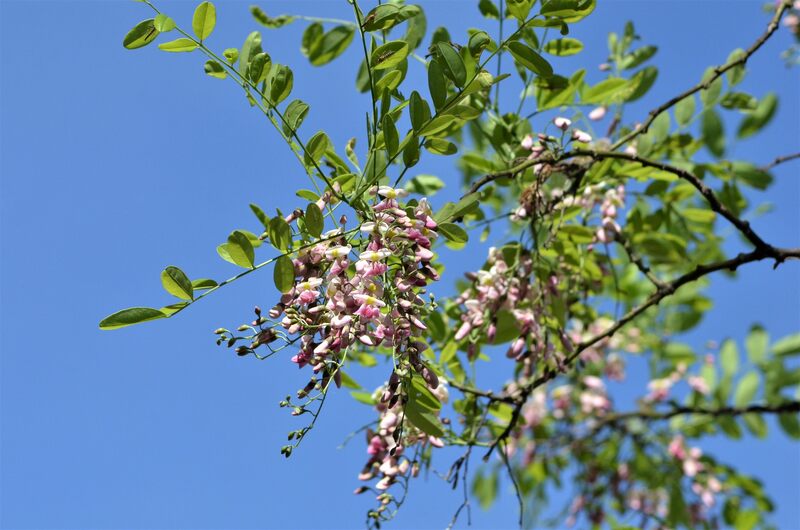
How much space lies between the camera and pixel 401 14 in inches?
42.9

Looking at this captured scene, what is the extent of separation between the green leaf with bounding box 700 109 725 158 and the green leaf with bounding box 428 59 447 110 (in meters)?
1.08

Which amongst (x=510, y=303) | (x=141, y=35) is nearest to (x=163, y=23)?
(x=141, y=35)

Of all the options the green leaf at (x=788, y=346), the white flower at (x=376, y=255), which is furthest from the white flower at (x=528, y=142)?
the green leaf at (x=788, y=346)

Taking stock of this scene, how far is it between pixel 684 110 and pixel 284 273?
47.0 inches

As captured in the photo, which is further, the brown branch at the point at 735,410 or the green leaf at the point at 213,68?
the brown branch at the point at 735,410

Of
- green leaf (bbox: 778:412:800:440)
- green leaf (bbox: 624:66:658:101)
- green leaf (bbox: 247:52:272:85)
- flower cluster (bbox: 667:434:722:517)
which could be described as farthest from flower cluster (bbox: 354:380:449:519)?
flower cluster (bbox: 667:434:722:517)

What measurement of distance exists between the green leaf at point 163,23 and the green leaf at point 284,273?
37 centimetres

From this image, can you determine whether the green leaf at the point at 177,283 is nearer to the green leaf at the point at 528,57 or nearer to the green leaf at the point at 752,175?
the green leaf at the point at 528,57

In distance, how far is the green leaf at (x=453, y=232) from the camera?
1.12 m

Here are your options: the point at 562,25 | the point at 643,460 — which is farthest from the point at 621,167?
the point at 643,460

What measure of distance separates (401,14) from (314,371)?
506mm

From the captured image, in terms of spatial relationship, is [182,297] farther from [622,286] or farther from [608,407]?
[608,407]

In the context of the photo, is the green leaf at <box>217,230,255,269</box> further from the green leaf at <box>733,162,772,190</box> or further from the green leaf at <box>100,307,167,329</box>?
the green leaf at <box>733,162,772,190</box>

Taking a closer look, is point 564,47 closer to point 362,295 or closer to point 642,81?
point 642,81
